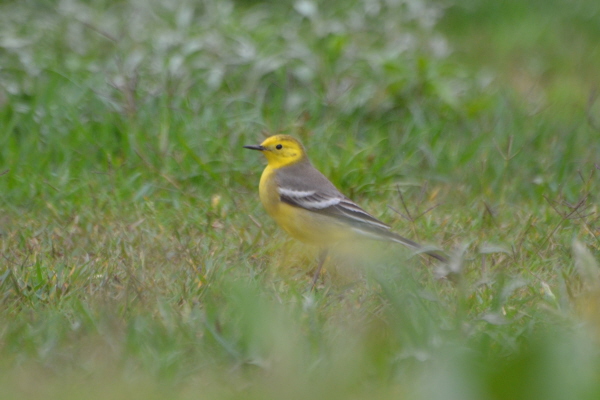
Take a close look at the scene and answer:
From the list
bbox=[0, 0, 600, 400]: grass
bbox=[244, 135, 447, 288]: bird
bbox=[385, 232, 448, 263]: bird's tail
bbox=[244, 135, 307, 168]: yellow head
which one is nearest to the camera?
bbox=[0, 0, 600, 400]: grass

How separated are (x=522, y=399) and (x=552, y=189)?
5131 millimetres

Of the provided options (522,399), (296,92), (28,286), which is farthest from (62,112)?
(522,399)

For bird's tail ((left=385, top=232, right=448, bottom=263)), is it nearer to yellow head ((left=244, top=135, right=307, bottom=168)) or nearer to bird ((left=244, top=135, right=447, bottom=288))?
bird ((left=244, top=135, right=447, bottom=288))

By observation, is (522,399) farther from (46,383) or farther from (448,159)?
(448,159)

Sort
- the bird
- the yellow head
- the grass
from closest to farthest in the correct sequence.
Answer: the grass
the bird
the yellow head

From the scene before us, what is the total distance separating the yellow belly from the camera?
521 centimetres

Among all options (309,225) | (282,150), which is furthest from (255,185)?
(309,225)

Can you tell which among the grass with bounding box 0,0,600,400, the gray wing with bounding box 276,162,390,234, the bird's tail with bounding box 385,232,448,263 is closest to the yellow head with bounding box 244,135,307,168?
the gray wing with bounding box 276,162,390,234

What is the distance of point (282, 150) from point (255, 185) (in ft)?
2.43

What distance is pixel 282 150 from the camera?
5.74 metres

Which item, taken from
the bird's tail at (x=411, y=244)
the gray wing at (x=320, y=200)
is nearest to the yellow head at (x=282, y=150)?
the gray wing at (x=320, y=200)

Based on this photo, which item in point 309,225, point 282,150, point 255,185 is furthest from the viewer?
point 255,185

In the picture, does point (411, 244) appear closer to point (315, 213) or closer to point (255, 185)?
point (315, 213)

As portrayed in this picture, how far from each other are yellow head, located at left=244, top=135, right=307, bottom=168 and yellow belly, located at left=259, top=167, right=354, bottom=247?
19.1 inches
